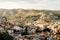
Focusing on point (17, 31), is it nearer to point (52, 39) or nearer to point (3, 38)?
point (52, 39)

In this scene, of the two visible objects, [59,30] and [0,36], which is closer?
[0,36]

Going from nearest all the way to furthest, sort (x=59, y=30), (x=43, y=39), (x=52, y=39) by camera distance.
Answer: (x=52, y=39) < (x=43, y=39) < (x=59, y=30)

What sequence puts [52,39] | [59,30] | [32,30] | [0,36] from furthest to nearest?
[32,30] → [59,30] → [52,39] → [0,36]

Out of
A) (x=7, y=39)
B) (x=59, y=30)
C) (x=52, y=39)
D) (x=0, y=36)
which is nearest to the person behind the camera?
(x=0, y=36)

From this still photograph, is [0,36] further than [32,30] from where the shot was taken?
No

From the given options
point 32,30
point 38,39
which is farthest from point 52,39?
point 32,30

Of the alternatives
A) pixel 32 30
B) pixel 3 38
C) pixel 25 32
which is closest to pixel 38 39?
pixel 25 32

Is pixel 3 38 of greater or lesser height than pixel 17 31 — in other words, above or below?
above

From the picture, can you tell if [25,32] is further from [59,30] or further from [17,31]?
[59,30]

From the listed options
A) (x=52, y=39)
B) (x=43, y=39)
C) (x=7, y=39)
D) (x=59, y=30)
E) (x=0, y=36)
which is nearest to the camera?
(x=0, y=36)
